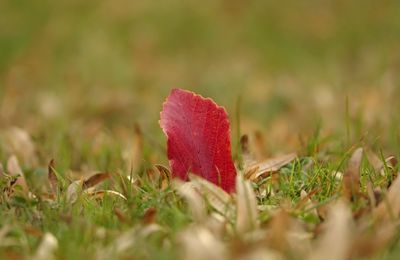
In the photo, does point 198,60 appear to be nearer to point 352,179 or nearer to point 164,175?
point 164,175

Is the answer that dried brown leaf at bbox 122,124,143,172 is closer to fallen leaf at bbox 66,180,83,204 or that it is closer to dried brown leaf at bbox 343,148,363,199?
fallen leaf at bbox 66,180,83,204

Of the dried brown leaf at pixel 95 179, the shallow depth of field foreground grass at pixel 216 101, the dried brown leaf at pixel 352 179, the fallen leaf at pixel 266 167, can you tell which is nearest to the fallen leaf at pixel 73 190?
the shallow depth of field foreground grass at pixel 216 101

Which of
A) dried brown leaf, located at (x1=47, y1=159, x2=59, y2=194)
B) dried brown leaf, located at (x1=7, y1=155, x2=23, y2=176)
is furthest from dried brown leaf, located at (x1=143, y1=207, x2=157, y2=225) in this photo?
dried brown leaf, located at (x1=7, y1=155, x2=23, y2=176)

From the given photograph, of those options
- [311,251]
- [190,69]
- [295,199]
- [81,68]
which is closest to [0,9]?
[81,68]

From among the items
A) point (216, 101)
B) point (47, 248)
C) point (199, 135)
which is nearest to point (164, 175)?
point (199, 135)

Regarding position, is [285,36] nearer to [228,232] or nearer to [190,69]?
[190,69]

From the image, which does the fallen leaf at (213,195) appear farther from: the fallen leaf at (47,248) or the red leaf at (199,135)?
the fallen leaf at (47,248)
